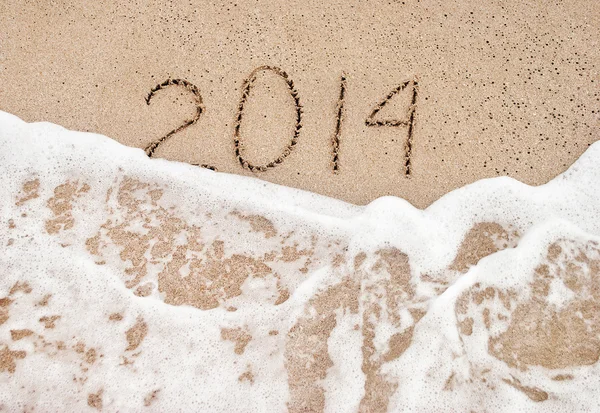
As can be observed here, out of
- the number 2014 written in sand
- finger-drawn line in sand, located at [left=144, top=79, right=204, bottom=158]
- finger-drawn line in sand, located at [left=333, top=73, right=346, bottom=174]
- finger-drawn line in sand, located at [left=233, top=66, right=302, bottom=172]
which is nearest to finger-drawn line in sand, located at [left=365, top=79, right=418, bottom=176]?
the number 2014 written in sand

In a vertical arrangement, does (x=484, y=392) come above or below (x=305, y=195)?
below

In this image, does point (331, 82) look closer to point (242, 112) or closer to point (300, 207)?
point (242, 112)

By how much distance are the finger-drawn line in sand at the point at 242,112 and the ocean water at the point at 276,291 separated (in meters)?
0.10

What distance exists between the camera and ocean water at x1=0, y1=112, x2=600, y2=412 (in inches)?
80.4

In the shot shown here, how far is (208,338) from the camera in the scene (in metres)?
2.09

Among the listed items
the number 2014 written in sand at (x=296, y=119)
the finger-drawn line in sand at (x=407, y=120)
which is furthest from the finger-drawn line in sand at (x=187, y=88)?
the finger-drawn line in sand at (x=407, y=120)

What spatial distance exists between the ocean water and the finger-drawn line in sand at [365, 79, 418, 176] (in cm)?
18

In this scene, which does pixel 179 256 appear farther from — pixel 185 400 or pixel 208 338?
pixel 185 400

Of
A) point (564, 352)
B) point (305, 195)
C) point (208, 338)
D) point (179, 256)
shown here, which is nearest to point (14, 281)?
point (179, 256)

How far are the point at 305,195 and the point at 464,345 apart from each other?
872mm

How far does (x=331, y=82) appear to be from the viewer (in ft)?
7.09

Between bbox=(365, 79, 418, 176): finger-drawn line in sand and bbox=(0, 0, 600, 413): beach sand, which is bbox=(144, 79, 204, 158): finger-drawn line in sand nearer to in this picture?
bbox=(0, 0, 600, 413): beach sand

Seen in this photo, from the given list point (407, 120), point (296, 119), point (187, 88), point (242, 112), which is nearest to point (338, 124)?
point (296, 119)

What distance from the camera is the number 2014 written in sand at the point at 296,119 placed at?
7.02 ft
